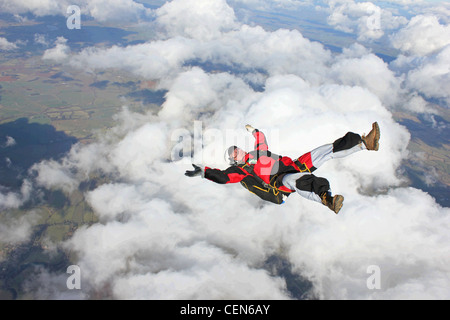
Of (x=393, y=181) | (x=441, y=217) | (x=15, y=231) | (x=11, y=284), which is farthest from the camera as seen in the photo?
(x=393, y=181)

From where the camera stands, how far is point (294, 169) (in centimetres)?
529

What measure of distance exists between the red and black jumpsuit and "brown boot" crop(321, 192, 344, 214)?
11 centimetres

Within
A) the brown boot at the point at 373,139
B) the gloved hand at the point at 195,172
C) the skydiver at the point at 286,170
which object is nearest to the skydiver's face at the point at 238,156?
the skydiver at the point at 286,170

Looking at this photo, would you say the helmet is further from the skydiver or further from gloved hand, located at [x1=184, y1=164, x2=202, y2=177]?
gloved hand, located at [x1=184, y1=164, x2=202, y2=177]

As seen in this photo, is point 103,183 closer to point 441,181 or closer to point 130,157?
point 130,157

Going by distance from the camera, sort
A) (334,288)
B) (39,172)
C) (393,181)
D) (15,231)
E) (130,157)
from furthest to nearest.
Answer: (130,157), (393,181), (39,172), (334,288), (15,231)

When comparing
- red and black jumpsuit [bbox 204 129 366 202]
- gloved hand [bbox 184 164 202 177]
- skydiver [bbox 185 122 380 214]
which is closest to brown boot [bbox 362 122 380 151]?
skydiver [bbox 185 122 380 214]

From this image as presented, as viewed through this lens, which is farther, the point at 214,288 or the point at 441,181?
the point at 441,181

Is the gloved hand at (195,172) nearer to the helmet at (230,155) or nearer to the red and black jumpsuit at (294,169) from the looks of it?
the red and black jumpsuit at (294,169)

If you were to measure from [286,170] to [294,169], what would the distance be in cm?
19

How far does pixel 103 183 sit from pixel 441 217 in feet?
618

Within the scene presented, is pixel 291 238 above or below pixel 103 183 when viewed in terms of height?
below

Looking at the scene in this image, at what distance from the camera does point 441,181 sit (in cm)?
16138
